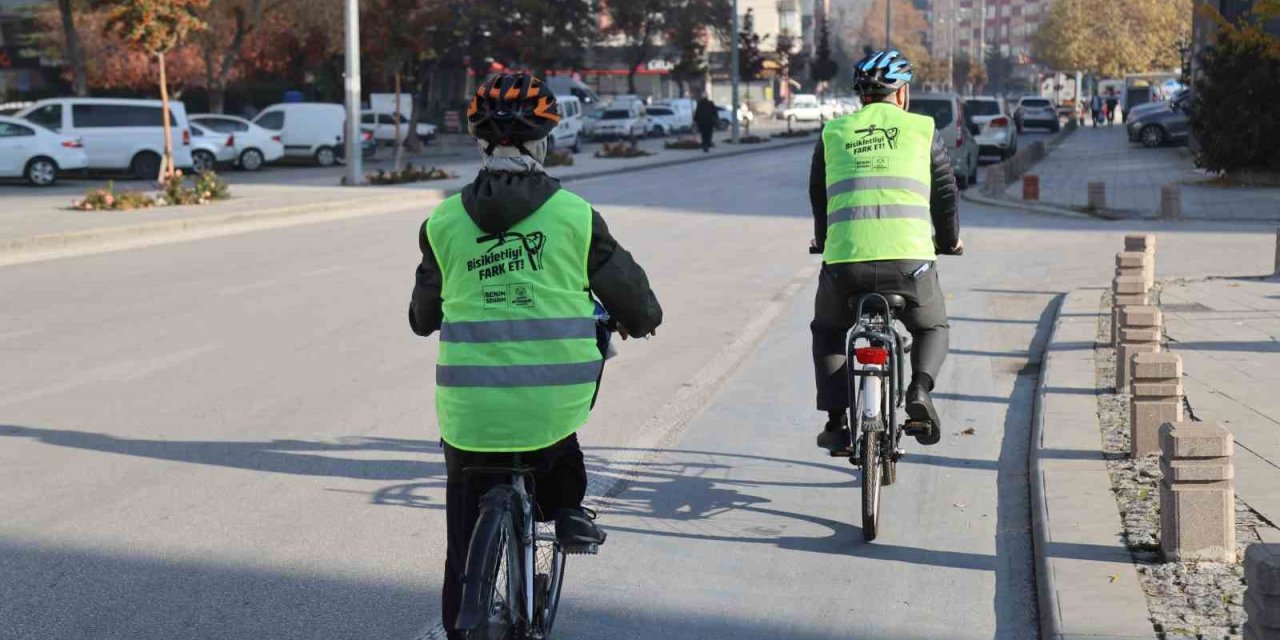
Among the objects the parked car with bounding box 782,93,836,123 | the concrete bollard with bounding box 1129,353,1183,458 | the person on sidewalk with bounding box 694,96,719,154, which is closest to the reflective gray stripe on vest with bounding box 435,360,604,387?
the concrete bollard with bounding box 1129,353,1183,458

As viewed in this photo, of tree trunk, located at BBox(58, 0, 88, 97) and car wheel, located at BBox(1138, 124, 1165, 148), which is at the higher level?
tree trunk, located at BBox(58, 0, 88, 97)

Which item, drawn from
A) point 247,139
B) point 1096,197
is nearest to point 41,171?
point 247,139

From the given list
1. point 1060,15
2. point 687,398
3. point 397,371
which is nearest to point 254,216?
point 397,371

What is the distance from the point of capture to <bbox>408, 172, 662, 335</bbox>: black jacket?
12.2ft

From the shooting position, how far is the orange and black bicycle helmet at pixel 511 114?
12.6 ft

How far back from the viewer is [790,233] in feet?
65.2

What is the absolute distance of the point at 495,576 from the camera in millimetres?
3578

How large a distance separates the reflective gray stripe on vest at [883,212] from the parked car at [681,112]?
64668 millimetres

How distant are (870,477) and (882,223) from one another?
1013mm

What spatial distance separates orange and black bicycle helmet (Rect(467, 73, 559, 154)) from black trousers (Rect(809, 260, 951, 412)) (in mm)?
2605

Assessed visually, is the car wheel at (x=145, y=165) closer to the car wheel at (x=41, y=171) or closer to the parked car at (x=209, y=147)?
the parked car at (x=209, y=147)

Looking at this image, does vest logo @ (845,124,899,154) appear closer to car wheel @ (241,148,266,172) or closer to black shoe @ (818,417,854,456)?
black shoe @ (818,417,854,456)

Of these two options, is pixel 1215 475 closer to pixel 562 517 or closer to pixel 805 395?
pixel 562 517

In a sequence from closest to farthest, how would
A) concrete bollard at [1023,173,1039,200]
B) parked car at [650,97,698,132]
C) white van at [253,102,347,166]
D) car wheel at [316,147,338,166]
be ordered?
concrete bollard at [1023,173,1039,200], white van at [253,102,347,166], car wheel at [316,147,338,166], parked car at [650,97,698,132]
